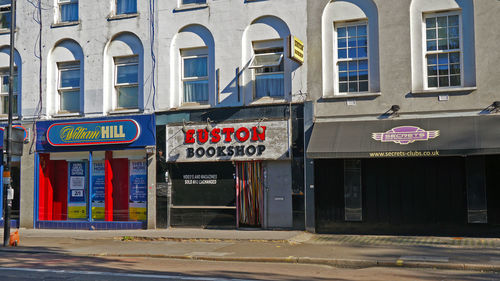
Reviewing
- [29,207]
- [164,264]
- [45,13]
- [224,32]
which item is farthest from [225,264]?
[45,13]

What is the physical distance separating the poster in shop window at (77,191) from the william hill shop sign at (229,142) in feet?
13.2

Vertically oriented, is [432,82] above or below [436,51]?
below

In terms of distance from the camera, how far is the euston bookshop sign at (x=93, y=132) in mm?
19328

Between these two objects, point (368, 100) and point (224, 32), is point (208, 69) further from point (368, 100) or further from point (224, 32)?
point (368, 100)

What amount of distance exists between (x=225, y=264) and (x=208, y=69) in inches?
336

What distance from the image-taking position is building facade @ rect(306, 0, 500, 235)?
609 inches

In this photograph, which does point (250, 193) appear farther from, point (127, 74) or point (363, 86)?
point (127, 74)

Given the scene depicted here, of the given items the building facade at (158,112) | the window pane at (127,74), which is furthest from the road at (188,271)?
the window pane at (127,74)

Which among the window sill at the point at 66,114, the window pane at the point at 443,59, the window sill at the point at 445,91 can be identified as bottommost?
the window sill at the point at 66,114

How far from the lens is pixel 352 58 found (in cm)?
1714

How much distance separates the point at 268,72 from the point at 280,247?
6361 mm

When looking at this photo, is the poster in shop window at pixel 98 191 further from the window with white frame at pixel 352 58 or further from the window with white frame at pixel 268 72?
the window with white frame at pixel 352 58

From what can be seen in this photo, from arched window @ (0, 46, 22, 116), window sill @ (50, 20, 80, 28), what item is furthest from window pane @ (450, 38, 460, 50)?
arched window @ (0, 46, 22, 116)

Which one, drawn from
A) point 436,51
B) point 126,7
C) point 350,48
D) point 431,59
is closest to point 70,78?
point 126,7
